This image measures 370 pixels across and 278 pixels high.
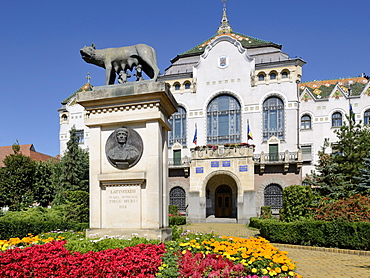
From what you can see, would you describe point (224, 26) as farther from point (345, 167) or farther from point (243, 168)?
point (345, 167)

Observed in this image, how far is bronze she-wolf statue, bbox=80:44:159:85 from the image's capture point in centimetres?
879

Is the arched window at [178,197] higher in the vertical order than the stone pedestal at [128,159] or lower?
lower

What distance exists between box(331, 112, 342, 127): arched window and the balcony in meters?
5.74

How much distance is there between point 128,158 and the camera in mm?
8336

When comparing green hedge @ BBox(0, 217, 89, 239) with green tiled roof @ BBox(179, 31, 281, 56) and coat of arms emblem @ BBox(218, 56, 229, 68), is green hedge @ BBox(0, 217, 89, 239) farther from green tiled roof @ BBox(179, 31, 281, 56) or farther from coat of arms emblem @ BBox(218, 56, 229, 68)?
green tiled roof @ BBox(179, 31, 281, 56)

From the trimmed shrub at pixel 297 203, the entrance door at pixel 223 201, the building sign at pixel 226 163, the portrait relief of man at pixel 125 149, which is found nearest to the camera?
the portrait relief of man at pixel 125 149

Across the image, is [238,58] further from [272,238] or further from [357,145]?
[272,238]

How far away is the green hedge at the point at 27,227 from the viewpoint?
14.6 meters

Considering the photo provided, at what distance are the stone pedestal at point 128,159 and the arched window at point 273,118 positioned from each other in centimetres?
2764

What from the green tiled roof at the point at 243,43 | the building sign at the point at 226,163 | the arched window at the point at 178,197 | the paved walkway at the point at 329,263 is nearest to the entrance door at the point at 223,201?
the arched window at the point at 178,197

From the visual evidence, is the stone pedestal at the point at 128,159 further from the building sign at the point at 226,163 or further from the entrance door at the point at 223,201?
the entrance door at the point at 223,201

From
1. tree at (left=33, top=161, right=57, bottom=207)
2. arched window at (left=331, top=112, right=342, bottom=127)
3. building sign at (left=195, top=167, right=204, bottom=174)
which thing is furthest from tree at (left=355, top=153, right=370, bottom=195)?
tree at (left=33, top=161, right=57, bottom=207)

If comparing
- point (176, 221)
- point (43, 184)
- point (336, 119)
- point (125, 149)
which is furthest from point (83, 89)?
point (125, 149)

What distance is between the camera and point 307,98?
3553cm
